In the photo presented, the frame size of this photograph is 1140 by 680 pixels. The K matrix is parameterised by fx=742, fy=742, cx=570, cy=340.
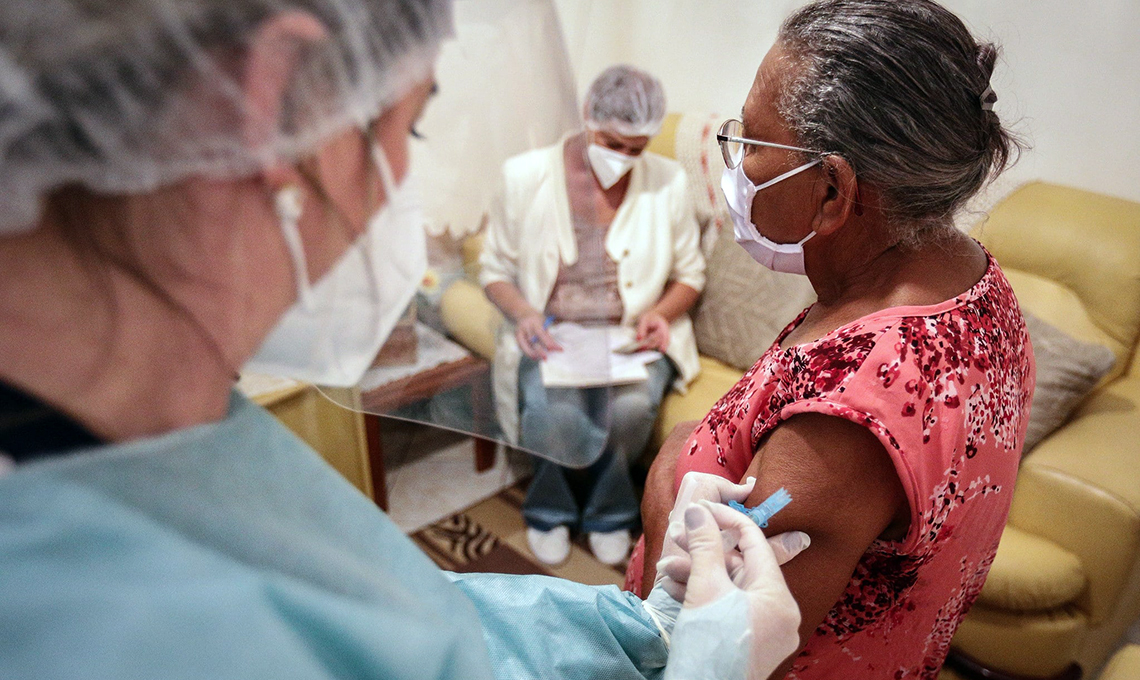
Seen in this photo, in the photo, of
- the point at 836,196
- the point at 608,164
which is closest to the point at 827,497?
the point at 836,196

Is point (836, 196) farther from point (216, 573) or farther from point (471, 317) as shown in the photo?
point (216, 573)

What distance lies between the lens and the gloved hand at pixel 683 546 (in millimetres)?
785

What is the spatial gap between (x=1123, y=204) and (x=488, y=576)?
206cm

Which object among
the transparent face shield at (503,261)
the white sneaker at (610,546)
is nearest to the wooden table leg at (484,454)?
the white sneaker at (610,546)

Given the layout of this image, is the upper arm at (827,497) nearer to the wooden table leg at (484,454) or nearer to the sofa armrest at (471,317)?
the sofa armrest at (471,317)

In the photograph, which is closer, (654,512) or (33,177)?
(33,177)

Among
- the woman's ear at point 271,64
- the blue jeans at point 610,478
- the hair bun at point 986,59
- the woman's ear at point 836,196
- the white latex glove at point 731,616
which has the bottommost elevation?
the blue jeans at point 610,478

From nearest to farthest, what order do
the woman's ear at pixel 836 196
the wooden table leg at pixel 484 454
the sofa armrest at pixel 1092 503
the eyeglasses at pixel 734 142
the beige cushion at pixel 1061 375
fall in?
the woman's ear at pixel 836 196
the eyeglasses at pixel 734 142
the sofa armrest at pixel 1092 503
the beige cushion at pixel 1061 375
the wooden table leg at pixel 484 454

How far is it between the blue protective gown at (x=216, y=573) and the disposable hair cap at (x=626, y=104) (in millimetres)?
1812

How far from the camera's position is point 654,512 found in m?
1.07

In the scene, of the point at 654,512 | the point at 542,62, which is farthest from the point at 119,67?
the point at 654,512

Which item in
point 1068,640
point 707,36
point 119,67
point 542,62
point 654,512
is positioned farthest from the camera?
point 707,36

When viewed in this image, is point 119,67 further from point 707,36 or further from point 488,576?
point 707,36

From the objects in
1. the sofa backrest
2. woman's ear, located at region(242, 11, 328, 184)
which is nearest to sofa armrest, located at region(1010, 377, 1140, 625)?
the sofa backrest
